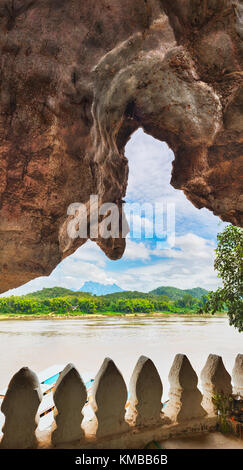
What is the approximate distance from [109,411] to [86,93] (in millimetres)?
2412

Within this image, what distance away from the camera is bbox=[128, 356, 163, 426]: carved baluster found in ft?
6.18

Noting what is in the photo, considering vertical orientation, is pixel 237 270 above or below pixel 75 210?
below

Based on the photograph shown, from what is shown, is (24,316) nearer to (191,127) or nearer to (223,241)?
(223,241)

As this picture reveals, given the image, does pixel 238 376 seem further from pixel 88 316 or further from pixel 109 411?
pixel 88 316

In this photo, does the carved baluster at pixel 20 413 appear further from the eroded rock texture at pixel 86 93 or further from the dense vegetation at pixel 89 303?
the dense vegetation at pixel 89 303

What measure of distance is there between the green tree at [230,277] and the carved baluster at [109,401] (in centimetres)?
320

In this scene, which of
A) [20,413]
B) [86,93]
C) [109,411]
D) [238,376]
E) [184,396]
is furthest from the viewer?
[238,376]

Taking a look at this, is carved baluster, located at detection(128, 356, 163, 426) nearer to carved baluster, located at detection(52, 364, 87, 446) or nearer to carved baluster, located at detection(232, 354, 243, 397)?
carved baluster, located at detection(52, 364, 87, 446)

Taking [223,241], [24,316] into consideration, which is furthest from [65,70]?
[24,316]

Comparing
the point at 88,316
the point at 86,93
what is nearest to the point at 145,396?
the point at 86,93

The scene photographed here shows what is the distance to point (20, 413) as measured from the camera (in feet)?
5.28

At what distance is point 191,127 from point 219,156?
599mm

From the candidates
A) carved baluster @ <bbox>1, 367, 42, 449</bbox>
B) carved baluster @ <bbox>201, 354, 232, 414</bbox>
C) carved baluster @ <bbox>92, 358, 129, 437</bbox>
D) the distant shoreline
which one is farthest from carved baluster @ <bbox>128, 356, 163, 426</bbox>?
the distant shoreline

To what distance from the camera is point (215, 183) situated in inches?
128
